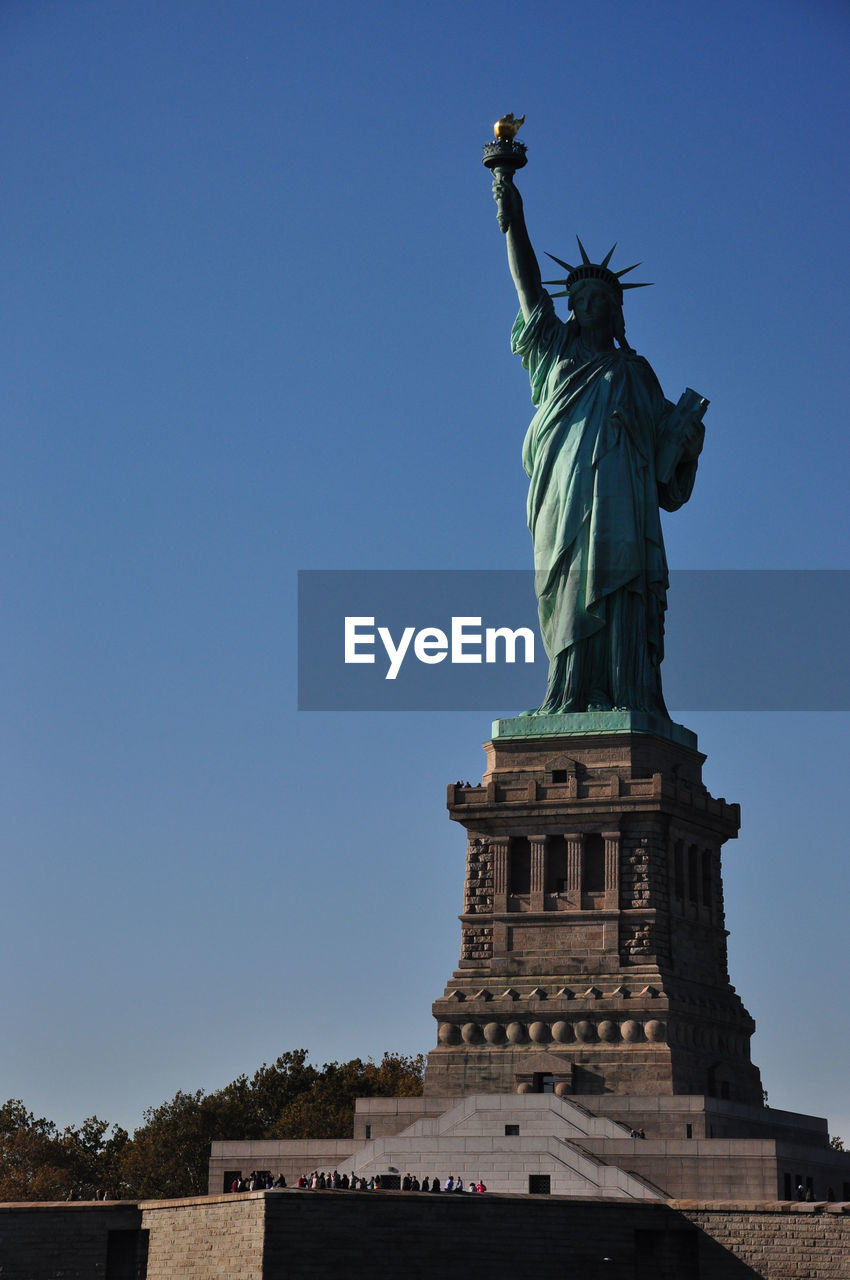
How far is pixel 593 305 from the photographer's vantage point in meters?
58.8

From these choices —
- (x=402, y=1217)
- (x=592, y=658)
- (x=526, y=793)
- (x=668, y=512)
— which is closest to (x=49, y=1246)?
(x=402, y=1217)

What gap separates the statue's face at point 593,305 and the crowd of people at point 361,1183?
2163 centimetres

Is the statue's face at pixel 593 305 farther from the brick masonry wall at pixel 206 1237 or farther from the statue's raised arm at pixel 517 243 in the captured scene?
the brick masonry wall at pixel 206 1237

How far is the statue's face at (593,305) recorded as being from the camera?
58781mm

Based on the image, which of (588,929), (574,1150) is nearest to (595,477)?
(588,929)

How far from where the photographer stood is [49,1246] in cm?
4466

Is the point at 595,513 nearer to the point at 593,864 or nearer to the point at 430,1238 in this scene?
the point at 593,864

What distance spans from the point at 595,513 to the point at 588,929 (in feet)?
32.5

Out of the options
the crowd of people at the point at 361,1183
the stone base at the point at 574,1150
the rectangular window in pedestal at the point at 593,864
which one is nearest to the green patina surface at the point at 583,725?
the rectangular window in pedestal at the point at 593,864

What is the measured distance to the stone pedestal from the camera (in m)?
52.0

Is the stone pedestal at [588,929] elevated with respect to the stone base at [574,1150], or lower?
elevated

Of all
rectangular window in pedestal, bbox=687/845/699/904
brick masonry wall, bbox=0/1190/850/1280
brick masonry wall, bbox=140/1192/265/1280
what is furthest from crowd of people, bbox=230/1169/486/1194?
rectangular window in pedestal, bbox=687/845/699/904

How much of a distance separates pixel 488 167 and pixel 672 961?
19.3 metres

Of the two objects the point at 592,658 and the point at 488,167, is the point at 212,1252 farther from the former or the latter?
the point at 488,167
